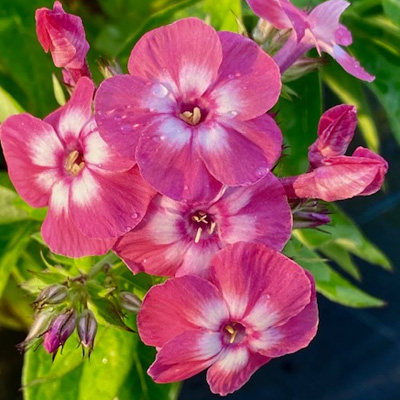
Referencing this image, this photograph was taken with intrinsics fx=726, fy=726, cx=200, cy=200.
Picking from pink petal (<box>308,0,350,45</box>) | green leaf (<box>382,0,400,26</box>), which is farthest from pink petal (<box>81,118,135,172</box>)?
green leaf (<box>382,0,400,26</box>)

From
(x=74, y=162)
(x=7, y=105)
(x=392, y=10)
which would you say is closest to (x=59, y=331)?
(x=74, y=162)

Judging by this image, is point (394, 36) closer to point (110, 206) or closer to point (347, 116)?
point (347, 116)

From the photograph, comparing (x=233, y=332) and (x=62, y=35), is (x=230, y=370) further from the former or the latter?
(x=62, y=35)

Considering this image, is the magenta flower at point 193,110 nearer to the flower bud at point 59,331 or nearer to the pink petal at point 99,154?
the pink petal at point 99,154

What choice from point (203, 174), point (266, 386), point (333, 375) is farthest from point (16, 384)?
point (203, 174)

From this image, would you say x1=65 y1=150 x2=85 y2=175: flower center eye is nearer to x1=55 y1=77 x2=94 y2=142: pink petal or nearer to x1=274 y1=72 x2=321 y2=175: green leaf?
x1=55 y1=77 x2=94 y2=142: pink petal
